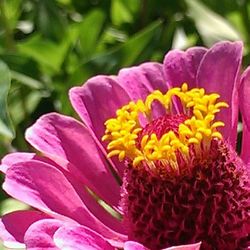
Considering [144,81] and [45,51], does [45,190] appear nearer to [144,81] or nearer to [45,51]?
[144,81]

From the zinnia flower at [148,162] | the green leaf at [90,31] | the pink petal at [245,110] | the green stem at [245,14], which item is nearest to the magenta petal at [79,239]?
the zinnia flower at [148,162]

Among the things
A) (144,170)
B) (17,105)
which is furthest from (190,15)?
(144,170)

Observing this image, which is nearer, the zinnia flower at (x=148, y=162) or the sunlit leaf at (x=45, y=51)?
the zinnia flower at (x=148, y=162)

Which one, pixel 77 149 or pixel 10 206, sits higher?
pixel 77 149

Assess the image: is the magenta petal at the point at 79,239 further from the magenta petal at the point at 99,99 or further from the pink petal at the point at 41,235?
the magenta petal at the point at 99,99

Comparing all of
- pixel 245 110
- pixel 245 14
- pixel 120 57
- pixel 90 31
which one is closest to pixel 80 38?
pixel 90 31

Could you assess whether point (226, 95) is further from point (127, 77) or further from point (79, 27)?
point (79, 27)
